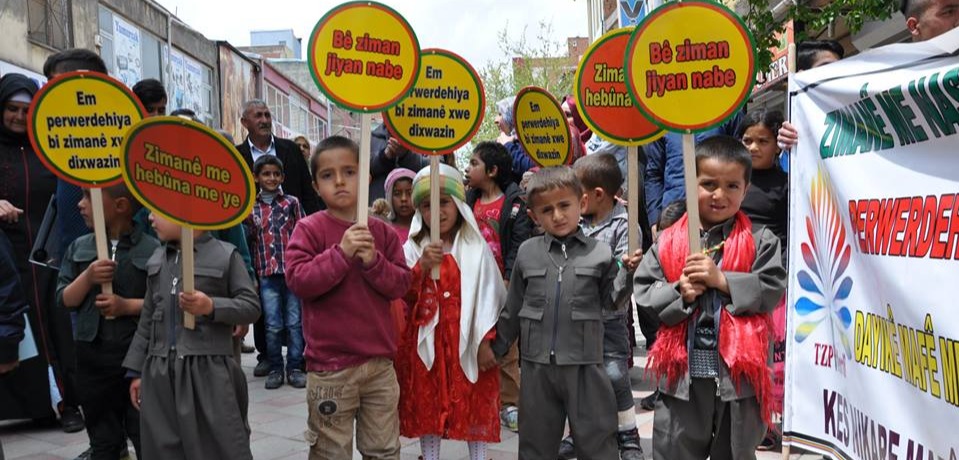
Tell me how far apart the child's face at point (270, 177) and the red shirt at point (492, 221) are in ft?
5.75

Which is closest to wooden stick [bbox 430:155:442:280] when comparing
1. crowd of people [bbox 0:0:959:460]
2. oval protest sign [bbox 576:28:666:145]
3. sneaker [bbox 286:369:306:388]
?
crowd of people [bbox 0:0:959:460]

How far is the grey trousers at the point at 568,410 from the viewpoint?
3104 mm

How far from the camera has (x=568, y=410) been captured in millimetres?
3131

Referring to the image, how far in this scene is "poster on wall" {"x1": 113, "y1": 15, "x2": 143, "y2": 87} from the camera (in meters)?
19.9

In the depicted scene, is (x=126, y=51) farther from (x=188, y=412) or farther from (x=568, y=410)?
(x=568, y=410)

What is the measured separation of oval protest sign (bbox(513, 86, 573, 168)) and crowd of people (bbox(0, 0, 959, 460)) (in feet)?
0.44

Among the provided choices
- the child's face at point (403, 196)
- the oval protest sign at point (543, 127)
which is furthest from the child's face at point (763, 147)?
the child's face at point (403, 196)

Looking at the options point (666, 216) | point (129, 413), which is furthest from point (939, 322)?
point (129, 413)

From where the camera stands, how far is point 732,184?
9.01ft

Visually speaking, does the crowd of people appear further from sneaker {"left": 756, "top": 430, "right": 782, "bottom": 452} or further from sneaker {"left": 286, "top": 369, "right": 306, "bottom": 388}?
sneaker {"left": 286, "top": 369, "right": 306, "bottom": 388}

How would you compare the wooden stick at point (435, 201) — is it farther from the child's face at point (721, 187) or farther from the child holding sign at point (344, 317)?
the child's face at point (721, 187)

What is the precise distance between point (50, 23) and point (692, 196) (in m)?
18.4

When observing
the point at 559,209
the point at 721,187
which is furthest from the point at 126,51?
the point at 721,187

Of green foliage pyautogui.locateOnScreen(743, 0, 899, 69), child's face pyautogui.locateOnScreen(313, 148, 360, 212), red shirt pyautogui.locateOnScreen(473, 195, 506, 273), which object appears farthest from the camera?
green foliage pyautogui.locateOnScreen(743, 0, 899, 69)
